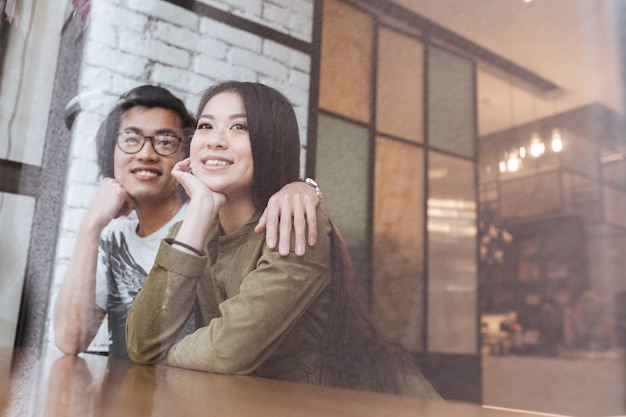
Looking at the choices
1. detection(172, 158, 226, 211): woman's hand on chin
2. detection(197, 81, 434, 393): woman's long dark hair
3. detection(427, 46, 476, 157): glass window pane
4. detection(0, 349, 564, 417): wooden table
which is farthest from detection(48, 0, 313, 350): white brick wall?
detection(0, 349, 564, 417): wooden table

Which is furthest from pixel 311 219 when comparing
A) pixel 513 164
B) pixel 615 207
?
pixel 615 207

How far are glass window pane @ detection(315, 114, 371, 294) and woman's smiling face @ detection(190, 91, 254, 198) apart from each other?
7.6 inches

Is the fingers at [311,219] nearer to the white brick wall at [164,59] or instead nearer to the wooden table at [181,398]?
the white brick wall at [164,59]

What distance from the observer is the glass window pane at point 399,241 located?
2.72 ft

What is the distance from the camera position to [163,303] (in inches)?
47.5

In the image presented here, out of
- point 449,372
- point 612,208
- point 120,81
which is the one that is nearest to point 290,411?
point 449,372

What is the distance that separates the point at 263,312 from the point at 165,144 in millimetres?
536

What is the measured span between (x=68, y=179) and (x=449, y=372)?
1275 mm

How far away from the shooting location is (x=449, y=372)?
0.78 m

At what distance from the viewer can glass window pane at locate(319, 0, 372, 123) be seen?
3.12 feet

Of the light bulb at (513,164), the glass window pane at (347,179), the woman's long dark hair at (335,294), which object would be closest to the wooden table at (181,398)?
the woman's long dark hair at (335,294)

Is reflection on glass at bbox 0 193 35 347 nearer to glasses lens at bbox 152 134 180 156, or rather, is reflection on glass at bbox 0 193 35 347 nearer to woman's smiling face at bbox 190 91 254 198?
glasses lens at bbox 152 134 180 156

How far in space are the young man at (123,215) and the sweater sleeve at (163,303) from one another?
0.24ft

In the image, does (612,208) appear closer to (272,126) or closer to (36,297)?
(272,126)
